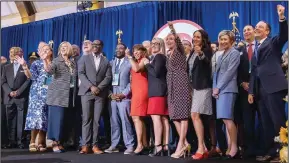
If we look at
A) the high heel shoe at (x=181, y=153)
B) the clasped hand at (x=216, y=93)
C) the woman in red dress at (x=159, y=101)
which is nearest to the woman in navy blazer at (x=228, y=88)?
the clasped hand at (x=216, y=93)

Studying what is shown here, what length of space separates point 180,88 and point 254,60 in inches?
28.0

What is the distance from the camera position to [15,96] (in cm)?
434

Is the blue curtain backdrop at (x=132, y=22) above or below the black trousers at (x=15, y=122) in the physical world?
above

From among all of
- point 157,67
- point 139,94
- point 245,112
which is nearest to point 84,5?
point 139,94

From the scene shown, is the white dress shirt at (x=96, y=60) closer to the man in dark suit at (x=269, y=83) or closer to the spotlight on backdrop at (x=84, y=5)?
the man in dark suit at (x=269, y=83)

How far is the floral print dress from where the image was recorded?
12.8 ft

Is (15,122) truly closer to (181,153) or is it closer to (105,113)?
(105,113)

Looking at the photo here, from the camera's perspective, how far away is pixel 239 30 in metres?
4.19

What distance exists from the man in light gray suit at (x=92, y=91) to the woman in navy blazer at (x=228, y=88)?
3.99 ft

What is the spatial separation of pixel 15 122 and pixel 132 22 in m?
2.27

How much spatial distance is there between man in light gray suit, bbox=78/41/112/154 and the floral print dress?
0.52 meters

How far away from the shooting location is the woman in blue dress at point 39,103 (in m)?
3.89

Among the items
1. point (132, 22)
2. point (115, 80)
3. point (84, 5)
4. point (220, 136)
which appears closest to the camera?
point (220, 136)

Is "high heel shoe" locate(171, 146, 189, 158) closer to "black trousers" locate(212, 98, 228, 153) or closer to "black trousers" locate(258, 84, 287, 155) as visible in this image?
"black trousers" locate(212, 98, 228, 153)
